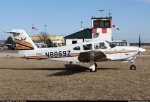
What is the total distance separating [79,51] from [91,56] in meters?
1.55

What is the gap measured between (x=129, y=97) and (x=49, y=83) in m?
4.81

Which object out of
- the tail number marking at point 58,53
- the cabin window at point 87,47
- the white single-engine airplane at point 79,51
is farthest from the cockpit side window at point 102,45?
the tail number marking at point 58,53

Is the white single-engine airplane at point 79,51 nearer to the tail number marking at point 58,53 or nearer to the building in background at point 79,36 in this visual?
the tail number marking at point 58,53

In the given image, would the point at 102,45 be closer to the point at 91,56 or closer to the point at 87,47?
the point at 87,47

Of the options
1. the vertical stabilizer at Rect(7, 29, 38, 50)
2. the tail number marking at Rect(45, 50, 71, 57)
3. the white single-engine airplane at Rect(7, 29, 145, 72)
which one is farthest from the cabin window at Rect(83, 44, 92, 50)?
the vertical stabilizer at Rect(7, 29, 38, 50)

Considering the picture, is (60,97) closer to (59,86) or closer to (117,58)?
(59,86)

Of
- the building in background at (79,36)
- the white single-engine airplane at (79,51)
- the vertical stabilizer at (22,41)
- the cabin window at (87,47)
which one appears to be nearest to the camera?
the white single-engine airplane at (79,51)

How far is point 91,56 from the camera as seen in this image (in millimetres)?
19359

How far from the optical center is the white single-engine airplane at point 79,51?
20062 millimetres

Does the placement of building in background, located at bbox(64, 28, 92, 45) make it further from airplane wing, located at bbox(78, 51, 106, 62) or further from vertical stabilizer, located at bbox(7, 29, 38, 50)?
airplane wing, located at bbox(78, 51, 106, 62)

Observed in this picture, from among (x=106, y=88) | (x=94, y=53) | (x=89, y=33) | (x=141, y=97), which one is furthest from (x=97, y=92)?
(x=89, y=33)

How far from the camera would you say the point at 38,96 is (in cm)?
1096

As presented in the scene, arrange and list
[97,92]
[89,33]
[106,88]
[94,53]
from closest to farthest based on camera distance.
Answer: [97,92]
[106,88]
[94,53]
[89,33]

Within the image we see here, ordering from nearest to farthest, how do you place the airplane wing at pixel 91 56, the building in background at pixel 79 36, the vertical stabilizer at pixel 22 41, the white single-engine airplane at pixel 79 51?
the airplane wing at pixel 91 56 → the white single-engine airplane at pixel 79 51 → the vertical stabilizer at pixel 22 41 → the building in background at pixel 79 36
